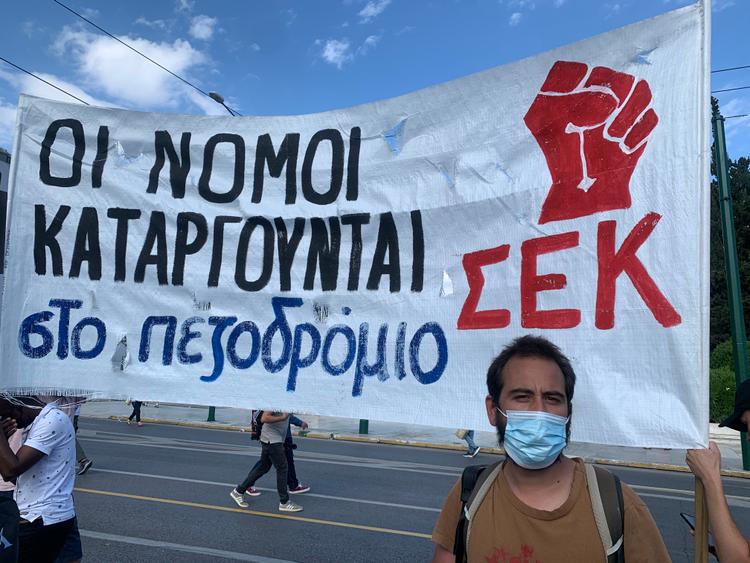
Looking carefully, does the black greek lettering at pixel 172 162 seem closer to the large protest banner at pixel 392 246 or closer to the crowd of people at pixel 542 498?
the large protest banner at pixel 392 246

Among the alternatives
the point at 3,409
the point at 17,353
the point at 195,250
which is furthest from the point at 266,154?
the point at 3,409

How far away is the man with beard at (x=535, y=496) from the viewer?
5.45ft

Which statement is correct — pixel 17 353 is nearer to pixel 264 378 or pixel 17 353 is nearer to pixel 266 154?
pixel 264 378

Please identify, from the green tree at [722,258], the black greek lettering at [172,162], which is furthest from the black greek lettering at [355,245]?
the green tree at [722,258]

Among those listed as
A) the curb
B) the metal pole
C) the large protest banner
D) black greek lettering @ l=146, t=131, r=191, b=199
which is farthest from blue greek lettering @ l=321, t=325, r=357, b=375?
the metal pole

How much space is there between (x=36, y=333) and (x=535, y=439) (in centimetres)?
250

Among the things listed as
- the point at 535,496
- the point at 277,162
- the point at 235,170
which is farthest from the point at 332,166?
the point at 535,496

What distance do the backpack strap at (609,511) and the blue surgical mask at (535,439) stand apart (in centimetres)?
12

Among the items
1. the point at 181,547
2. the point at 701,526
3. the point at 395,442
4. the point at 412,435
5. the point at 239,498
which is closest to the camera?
the point at 701,526

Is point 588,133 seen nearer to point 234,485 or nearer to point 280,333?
point 280,333

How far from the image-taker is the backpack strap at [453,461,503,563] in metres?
1.83

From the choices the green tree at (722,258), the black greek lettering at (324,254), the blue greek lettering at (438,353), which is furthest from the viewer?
the green tree at (722,258)

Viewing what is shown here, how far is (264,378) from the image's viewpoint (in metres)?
2.89

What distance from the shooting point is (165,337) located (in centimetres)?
304
